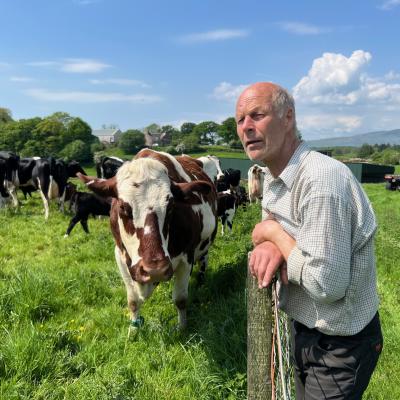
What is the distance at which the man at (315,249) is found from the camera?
1.50 metres

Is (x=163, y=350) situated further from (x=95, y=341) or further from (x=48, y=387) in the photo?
(x=48, y=387)

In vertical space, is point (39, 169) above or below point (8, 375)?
above

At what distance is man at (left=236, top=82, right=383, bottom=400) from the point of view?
4.91 ft

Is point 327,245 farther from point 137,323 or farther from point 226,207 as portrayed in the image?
point 226,207

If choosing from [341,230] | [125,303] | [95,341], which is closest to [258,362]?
[341,230]

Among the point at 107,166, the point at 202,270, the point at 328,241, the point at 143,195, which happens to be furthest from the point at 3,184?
the point at 328,241

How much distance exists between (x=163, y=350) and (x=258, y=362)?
6.35 feet

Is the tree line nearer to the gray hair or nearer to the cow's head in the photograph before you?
the cow's head

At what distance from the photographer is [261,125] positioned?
1788 millimetres

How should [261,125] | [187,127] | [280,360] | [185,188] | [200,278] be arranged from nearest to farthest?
[261,125] → [280,360] → [185,188] → [200,278] → [187,127]

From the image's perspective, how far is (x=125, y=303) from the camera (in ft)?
16.6

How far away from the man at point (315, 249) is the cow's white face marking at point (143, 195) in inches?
66.3

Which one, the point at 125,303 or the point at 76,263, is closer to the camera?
the point at 125,303

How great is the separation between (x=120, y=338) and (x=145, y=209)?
1.44 metres
